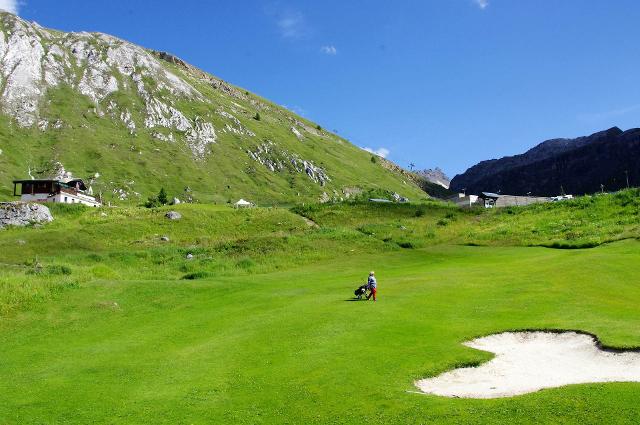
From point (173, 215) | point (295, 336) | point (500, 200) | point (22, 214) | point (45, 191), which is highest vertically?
point (45, 191)

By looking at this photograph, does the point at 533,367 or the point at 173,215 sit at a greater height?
the point at 173,215

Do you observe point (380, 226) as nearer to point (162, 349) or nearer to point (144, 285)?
point (144, 285)

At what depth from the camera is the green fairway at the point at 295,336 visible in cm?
1861

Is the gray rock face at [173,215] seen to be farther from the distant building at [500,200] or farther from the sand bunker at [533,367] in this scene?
the distant building at [500,200]

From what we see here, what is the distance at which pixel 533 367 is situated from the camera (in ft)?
75.6

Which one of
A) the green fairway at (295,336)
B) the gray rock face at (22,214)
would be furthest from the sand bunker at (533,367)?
the gray rock face at (22,214)

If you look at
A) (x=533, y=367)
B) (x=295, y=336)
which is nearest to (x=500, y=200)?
(x=295, y=336)

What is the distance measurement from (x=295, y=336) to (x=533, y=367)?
445 inches

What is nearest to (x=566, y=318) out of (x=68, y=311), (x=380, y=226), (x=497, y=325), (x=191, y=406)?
(x=497, y=325)

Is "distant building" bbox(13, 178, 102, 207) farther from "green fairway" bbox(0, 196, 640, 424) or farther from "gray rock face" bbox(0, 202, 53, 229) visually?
"green fairway" bbox(0, 196, 640, 424)

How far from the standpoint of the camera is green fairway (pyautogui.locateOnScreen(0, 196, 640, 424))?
1861 cm

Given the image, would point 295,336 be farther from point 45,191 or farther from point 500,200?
point 500,200

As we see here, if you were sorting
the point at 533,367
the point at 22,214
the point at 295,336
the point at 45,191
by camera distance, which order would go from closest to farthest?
the point at 533,367 → the point at 295,336 → the point at 22,214 → the point at 45,191

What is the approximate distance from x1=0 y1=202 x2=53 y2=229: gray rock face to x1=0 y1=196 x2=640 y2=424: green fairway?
49.5 meters
